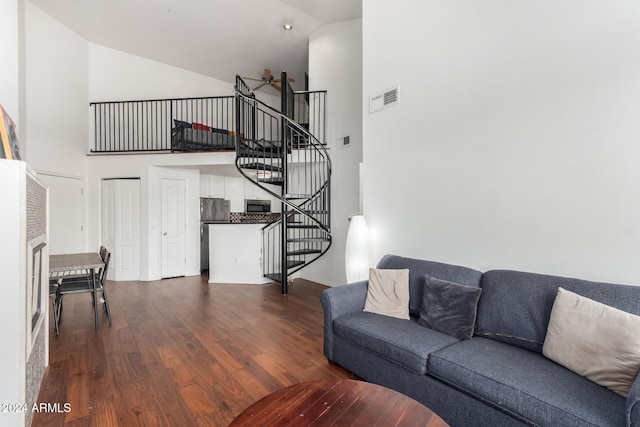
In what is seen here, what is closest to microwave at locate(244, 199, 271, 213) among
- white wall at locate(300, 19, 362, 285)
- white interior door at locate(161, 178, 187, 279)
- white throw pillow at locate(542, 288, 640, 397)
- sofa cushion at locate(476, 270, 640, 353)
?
white interior door at locate(161, 178, 187, 279)

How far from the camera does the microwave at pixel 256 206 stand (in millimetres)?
7855

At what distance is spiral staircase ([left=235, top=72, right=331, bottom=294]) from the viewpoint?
4871 mm

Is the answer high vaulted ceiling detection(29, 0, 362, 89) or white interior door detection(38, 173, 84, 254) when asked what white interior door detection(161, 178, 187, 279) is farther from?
high vaulted ceiling detection(29, 0, 362, 89)

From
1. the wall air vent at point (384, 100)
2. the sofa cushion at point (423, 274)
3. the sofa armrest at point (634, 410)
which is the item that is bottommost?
the sofa armrest at point (634, 410)

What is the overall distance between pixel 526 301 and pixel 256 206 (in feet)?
22.4

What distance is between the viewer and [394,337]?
2.06 meters

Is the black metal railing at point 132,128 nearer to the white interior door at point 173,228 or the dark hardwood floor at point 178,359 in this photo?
the white interior door at point 173,228

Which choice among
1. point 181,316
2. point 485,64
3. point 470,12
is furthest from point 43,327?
point 470,12

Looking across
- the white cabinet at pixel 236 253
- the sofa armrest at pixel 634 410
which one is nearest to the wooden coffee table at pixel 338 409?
the sofa armrest at pixel 634 410

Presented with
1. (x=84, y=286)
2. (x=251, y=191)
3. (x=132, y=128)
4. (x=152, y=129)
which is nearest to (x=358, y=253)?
(x=84, y=286)

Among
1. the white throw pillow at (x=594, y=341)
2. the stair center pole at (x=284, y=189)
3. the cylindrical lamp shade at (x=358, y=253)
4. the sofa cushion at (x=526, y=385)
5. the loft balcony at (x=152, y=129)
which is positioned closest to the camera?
the sofa cushion at (x=526, y=385)

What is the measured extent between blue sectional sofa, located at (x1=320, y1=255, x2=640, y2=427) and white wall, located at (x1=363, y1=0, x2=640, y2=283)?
32 cm

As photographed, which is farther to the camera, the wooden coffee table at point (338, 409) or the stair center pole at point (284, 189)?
the stair center pole at point (284, 189)

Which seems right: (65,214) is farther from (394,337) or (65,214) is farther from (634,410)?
(634,410)
